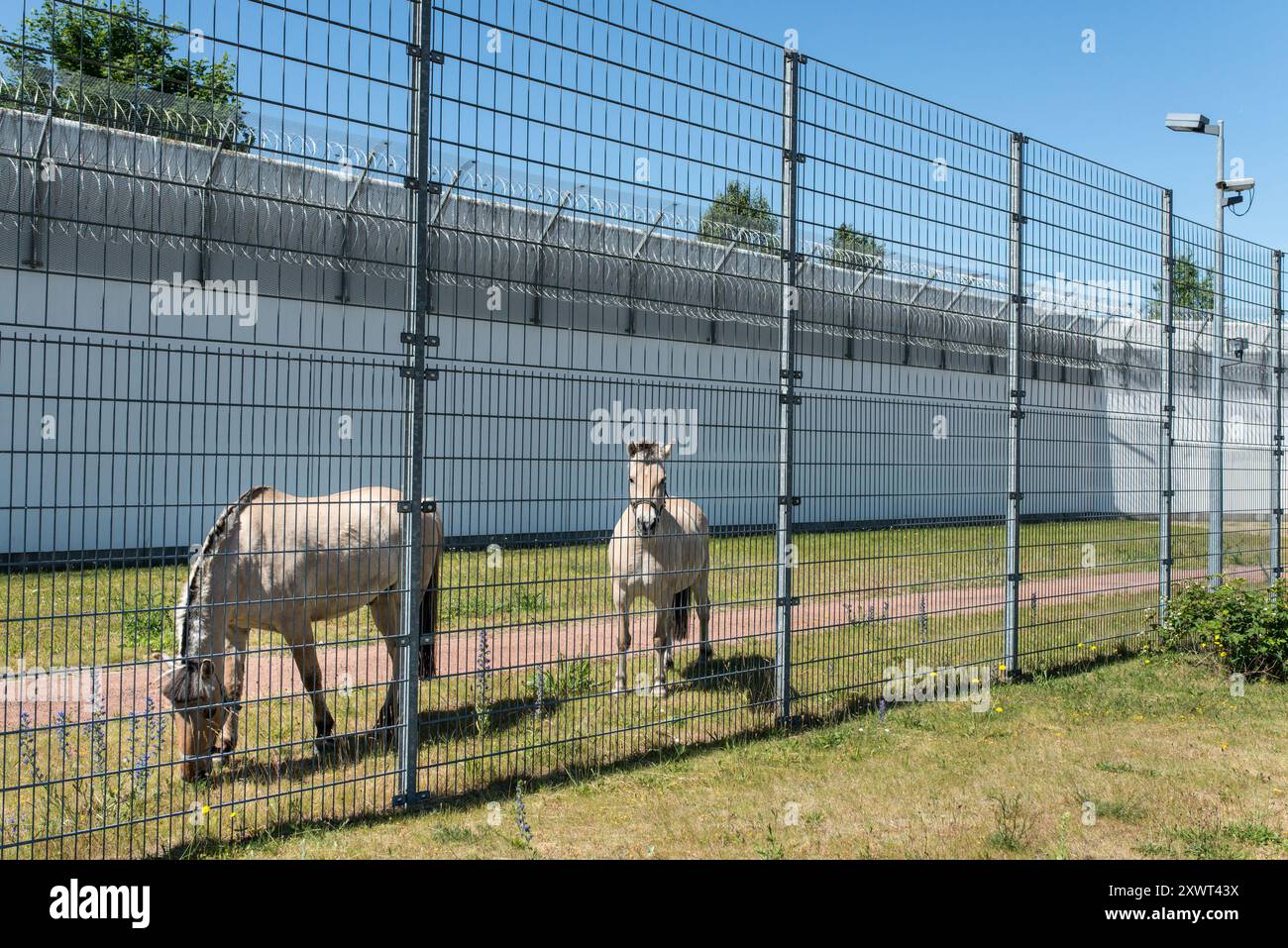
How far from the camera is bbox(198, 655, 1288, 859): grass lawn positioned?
5.21 m

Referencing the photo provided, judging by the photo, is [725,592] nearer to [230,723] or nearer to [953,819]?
[953,819]

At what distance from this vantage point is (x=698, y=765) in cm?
652

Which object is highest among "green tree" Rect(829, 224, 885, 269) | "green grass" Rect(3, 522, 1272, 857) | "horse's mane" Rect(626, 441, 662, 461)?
"green tree" Rect(829, 224, 885, 269)

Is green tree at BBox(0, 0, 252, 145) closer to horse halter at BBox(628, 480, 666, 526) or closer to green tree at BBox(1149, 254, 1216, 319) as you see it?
horse halter at BBox(628, 480, 666, 526)

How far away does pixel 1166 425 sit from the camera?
35.2ft

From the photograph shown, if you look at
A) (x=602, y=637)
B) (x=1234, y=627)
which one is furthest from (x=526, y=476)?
(x=1234, y=627)

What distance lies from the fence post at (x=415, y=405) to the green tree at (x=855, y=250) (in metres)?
3.41

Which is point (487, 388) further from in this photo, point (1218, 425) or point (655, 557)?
point (1218, 425)

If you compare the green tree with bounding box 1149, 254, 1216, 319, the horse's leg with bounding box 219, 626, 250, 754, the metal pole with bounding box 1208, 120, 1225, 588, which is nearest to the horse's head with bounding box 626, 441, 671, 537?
the horse's leg with bounding box 219, 626, 250, 754

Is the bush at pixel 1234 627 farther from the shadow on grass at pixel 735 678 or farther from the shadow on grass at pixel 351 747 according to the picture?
the shadow on grass at pixel 351 747

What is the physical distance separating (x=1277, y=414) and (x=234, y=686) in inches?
496

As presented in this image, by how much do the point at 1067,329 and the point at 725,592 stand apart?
4.51 metres

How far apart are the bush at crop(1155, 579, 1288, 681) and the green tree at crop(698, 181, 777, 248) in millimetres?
5779

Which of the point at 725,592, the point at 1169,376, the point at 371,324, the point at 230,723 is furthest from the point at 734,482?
the point at 371,324
